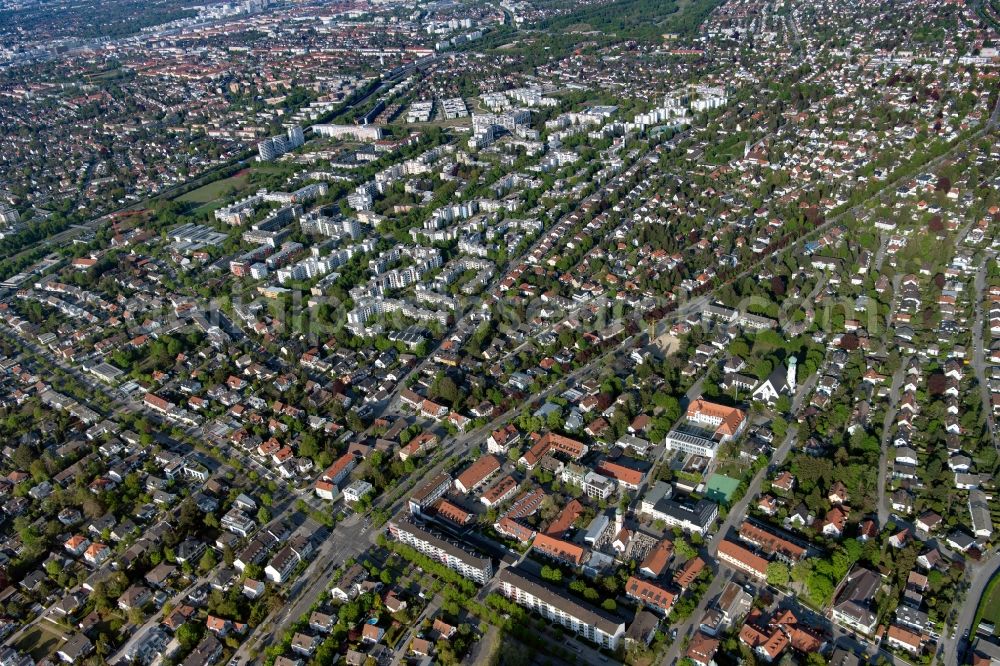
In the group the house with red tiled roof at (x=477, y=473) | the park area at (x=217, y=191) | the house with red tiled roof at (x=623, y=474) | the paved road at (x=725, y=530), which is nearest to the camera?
the paved road at (x=725, y=530)

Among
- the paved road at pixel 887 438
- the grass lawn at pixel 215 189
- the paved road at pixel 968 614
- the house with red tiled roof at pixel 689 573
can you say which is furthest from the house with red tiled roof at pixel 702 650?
the grass lawn at pixel 215 189

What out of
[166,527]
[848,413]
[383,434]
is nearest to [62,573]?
[166,527]

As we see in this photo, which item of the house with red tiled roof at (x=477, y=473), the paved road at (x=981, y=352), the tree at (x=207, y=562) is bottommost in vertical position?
the tree at (x=207, y=562)

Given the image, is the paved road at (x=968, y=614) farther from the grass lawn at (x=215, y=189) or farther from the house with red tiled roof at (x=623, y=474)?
the grass lawn at (x=215, y=189)

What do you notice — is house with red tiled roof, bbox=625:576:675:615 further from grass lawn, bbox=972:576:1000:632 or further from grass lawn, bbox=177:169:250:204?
grass lawn, bbox=177:169:250:204

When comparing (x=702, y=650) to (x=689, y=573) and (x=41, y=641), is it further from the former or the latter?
(x=41, y=641)

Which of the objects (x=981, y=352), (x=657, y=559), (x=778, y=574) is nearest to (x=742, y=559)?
(x=778, y=574)

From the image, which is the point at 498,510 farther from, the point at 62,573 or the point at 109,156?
the point at 109,156
